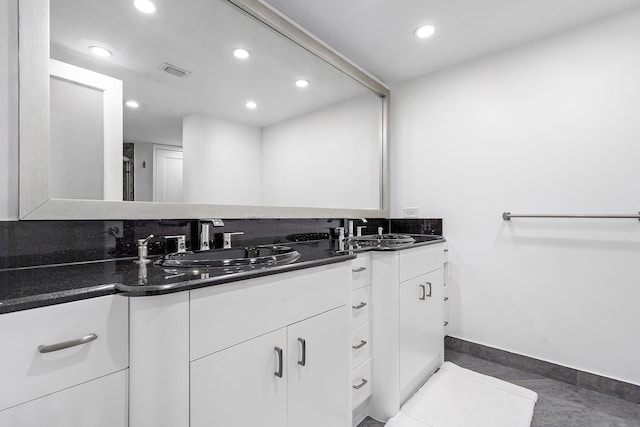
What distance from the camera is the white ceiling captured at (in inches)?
66.2

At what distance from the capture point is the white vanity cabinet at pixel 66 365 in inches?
23.6

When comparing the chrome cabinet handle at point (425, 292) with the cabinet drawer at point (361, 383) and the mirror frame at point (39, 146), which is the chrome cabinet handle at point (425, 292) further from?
the mirror frame at point (39, 146)

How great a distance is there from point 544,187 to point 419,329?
4.14 feet

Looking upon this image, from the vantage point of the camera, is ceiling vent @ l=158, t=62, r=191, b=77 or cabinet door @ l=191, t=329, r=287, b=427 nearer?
cabinet door @ l=191, t=329, r=287, b=427

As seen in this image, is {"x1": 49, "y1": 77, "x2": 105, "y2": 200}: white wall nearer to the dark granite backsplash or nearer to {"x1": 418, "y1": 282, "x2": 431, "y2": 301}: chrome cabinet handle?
the dark granite backsplash

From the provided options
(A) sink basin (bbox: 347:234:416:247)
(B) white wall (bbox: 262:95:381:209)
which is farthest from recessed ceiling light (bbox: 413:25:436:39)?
(A) sink basin (bbox: 347:234:416:247)

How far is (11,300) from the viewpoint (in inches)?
23.9

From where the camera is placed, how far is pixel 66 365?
0.66 metres

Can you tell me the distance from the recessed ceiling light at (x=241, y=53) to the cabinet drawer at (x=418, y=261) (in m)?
1.36

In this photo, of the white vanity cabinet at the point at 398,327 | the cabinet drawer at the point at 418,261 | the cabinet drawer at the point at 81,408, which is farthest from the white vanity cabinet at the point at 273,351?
the cabinet drawer at the point at 418,261

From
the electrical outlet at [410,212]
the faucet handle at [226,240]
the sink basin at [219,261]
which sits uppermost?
the electrical outlet at [410,212]

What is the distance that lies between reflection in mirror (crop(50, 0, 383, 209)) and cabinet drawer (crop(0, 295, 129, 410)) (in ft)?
1.81

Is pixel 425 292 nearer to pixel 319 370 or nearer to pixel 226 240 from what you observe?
pixel 319 370

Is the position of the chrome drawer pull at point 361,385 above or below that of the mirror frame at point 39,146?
below
